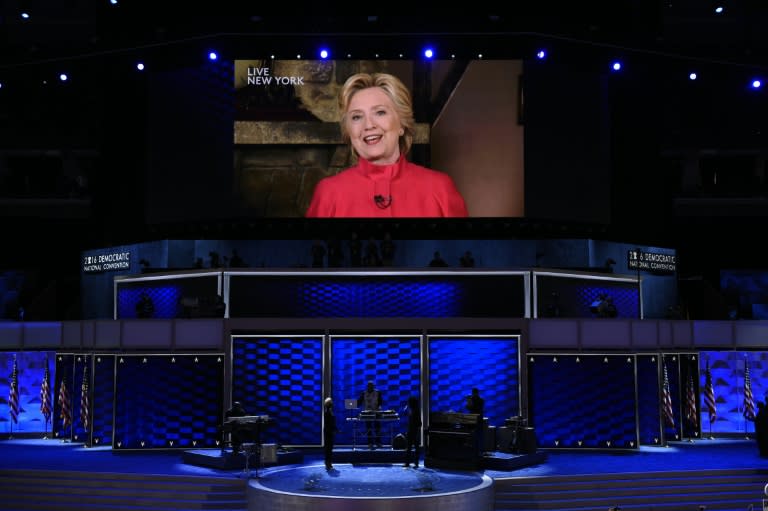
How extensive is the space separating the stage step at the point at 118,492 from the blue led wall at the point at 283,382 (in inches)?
167

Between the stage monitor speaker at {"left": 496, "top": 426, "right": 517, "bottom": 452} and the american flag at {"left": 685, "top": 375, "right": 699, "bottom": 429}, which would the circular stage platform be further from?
the american flag at {"left": 685, "top": 375, "right": 699, "bottom": 429}

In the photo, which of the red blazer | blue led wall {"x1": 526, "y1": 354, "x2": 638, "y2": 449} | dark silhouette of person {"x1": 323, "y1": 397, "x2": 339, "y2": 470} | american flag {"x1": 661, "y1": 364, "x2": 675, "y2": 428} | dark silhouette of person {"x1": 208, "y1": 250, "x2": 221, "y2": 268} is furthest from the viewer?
the red blazer

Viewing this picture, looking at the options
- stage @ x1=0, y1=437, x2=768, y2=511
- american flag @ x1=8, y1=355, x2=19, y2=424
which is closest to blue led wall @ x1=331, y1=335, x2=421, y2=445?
stage @ x1=0, y1=437, x2=768, y2=511

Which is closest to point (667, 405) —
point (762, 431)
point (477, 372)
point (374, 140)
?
point (762, 431)

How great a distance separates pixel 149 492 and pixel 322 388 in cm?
520

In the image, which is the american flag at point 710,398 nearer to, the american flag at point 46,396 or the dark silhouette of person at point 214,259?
the dark silhouette of person at point 214,259

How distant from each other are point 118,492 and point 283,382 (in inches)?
197

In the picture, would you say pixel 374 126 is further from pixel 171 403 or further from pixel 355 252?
pixel 171 403

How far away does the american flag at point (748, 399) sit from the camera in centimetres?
2294

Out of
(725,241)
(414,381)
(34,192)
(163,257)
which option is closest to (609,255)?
(725,241)

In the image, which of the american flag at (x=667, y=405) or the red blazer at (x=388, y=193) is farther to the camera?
the red blazer at (x=388, y=193)

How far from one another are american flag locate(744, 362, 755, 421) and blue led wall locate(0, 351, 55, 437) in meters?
17.1

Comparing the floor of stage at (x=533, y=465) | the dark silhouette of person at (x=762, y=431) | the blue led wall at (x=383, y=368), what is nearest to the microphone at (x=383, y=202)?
the blue led wall at (x=383, y=368)

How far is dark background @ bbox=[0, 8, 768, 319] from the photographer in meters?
24.5
